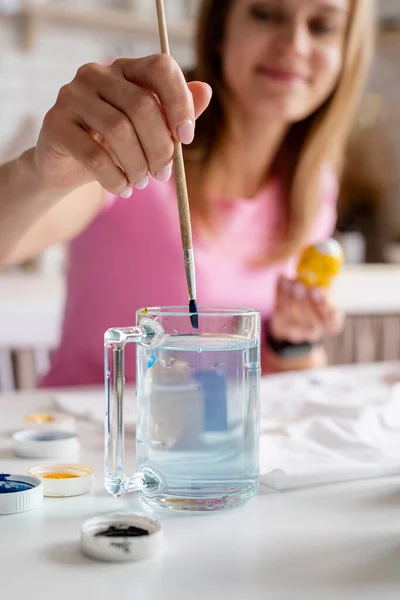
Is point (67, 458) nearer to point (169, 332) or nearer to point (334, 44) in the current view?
point (169, 332)

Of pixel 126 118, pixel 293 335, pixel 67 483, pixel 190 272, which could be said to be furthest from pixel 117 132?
pixel 293 335

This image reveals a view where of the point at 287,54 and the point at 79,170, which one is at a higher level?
the point at 287,54

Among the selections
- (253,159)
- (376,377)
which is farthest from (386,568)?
(253,159)

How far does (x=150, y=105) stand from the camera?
0.54 meters

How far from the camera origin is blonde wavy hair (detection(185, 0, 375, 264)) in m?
1.41

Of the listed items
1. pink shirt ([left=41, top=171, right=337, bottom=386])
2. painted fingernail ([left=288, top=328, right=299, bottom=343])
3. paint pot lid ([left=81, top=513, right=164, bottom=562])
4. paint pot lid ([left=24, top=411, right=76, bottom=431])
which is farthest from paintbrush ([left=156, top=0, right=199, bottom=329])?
pink shirt ([left=41, top=171, right=337, bottom=386])

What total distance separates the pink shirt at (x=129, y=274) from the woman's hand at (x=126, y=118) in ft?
2.75

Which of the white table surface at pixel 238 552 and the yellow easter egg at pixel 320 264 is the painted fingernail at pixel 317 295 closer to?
the yellow easter egg at pixel 320 264

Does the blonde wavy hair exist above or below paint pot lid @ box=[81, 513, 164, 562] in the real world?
above

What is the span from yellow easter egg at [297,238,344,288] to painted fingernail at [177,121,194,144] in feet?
1.81

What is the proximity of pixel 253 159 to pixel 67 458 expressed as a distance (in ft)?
3.33

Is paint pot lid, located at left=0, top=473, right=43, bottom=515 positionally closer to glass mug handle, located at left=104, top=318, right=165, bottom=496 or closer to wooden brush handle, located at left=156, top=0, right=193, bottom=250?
glass mug handle, located at left=104, top=318, right=165, bottom=496

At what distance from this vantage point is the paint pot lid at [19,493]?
19.6 inches

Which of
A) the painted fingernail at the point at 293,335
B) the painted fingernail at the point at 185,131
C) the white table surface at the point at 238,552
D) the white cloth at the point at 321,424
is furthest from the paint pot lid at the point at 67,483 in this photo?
the painted fingernail at the point at 293,335
